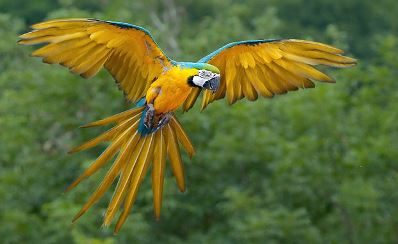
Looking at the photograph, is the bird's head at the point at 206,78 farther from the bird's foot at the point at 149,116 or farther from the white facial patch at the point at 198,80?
the bird's foot at the point at 149,116

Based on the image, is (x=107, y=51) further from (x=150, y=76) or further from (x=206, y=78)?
(x=206, y=78)

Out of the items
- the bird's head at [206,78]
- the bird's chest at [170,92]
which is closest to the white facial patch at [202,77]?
the bird's head at [206,78]

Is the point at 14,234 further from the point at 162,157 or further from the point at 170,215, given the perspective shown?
the point at 162,157

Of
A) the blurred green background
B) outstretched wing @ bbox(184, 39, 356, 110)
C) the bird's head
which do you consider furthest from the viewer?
the blurred green background

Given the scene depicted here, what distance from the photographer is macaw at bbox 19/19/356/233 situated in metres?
6.13

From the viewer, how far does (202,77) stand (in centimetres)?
593

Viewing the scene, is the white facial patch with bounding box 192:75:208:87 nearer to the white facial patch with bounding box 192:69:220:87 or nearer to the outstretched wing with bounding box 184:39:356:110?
the white facial patch with bounding box 192:69:220:87

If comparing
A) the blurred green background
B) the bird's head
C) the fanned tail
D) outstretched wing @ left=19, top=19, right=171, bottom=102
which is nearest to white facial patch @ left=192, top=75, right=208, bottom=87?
the bird's head

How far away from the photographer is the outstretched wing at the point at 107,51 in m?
6.17

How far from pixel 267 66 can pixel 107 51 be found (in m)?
1.05

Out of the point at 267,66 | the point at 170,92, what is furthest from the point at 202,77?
the point at 267,66

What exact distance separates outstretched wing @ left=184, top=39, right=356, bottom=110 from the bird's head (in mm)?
406

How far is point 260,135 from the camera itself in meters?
15.5

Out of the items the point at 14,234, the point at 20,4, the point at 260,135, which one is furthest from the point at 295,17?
the point at 14,234
